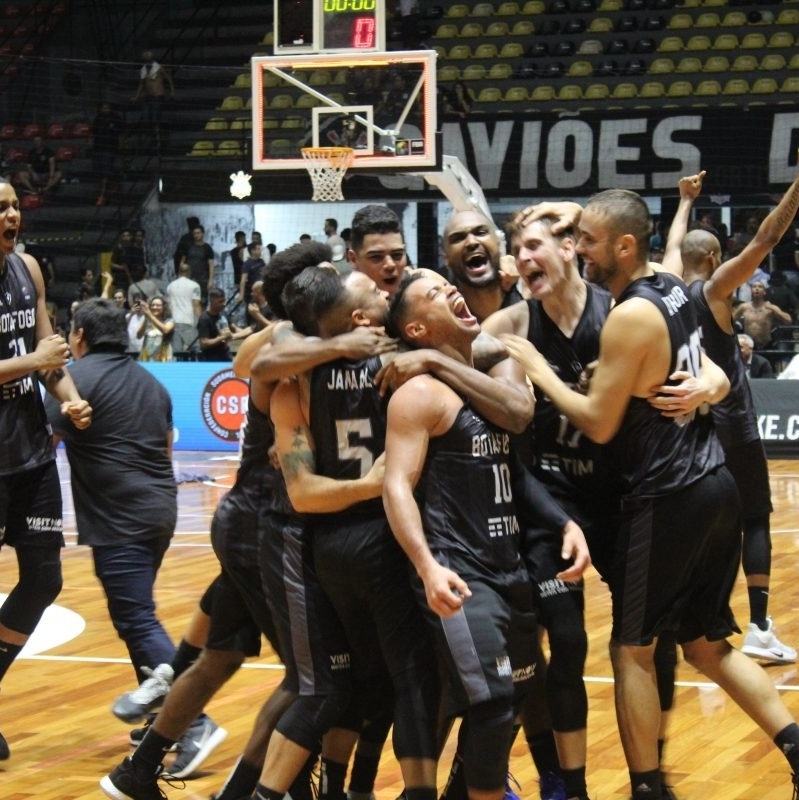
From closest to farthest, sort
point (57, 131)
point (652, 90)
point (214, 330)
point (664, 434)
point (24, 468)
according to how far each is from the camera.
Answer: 1. point (664, 434)
2. point (24, 468)
3. point (214, 330)
4. point (652, 90)
5. point (57, 131)

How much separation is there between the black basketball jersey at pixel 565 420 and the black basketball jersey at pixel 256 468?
0.88m

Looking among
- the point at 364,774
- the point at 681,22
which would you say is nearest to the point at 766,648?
the point at 364,774

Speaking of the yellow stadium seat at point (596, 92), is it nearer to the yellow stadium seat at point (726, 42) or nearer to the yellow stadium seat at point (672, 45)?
the yellow stadium seat at point (672, 45)

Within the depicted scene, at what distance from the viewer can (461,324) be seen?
4082mm

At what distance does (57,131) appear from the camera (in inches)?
940

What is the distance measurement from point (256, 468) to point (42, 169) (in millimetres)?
19761

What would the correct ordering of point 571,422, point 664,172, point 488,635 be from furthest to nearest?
point 664,172, point 571,422, point 488,635

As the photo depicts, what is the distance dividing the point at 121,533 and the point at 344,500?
1.80m

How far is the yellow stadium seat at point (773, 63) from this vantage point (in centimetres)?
2098

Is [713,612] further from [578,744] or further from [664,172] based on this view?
[664,172]

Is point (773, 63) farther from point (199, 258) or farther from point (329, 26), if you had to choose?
point (329, 26)

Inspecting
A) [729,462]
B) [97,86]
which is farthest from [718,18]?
[729,462]

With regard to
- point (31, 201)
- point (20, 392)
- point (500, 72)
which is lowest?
point (20, 392)

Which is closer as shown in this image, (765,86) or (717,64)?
(765,86)
